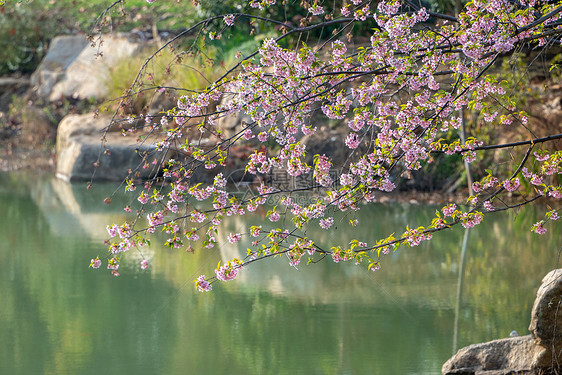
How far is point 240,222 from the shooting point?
29.5 feet

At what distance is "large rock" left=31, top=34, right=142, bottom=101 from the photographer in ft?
49.6

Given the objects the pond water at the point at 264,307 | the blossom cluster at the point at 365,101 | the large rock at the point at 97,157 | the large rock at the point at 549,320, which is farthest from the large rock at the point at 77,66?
the large rock at the point at 549,320

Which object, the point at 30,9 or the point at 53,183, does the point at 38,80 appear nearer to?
the point at 30,9

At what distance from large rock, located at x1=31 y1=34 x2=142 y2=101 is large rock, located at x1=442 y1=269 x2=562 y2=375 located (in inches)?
431

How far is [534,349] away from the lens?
13.4 ft

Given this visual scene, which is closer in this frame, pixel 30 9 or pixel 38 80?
pixel 38 80

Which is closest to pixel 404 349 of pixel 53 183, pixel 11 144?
pixel 53 183

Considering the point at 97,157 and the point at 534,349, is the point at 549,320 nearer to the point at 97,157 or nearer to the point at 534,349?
the point at 534,349

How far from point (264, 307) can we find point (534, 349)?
7.22ft

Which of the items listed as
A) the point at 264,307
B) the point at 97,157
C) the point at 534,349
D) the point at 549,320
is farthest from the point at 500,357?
the point at 97,157

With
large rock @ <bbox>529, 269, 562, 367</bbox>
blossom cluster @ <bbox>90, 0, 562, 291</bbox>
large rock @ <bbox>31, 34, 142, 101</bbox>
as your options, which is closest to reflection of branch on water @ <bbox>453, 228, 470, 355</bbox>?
large rock @ <bbox>529, 269, 562, 367</bbox>

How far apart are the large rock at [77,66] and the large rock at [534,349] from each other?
11.0 meters

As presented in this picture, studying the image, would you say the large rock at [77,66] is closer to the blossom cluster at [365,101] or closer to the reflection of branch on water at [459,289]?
the reflection of branch on water at [459,289]

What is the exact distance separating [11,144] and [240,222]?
306 inches
